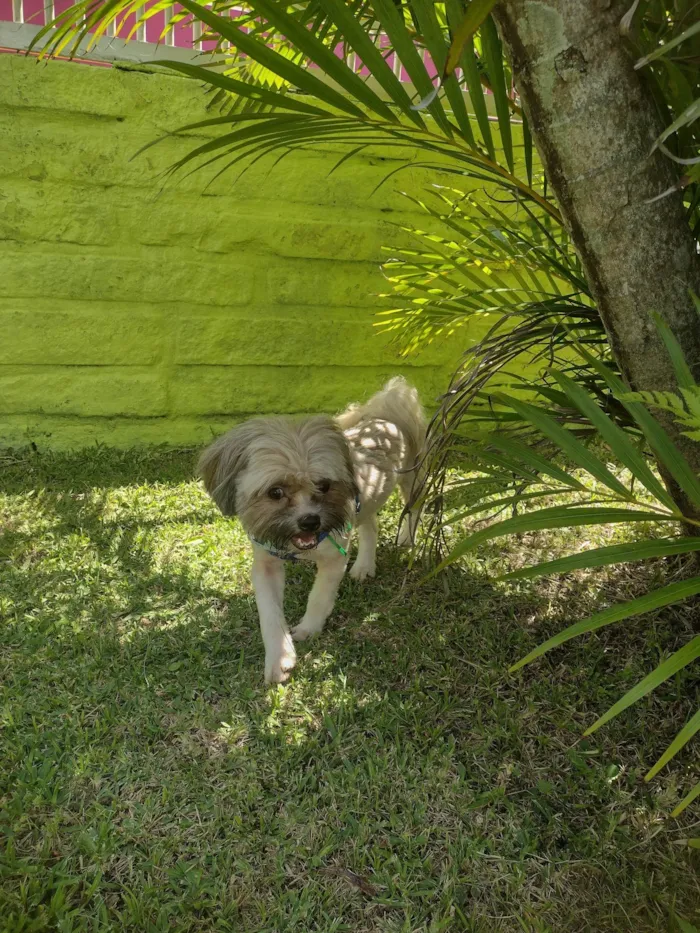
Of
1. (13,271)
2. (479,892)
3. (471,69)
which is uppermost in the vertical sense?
(471,69)

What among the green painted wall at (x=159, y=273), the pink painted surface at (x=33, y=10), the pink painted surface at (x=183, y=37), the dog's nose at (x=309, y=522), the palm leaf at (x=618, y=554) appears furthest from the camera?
the pink painted surface at (x=183, y=37)

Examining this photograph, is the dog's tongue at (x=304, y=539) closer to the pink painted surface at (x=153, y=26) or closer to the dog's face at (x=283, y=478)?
the dog's face at (x=283, y=478)

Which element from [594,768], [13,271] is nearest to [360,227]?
[13,271]

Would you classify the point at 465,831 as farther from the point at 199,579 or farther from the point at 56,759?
the point at 199,579

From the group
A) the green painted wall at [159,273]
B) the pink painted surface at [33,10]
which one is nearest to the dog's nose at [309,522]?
the green painted wall at [159,273]

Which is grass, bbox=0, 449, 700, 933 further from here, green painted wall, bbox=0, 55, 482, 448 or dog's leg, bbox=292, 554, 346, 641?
green painted wall, bbox=0, 55, 482, 448

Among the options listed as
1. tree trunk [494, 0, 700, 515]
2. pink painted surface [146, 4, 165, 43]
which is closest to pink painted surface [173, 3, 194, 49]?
pink painted surface [146, 4, 165, 43]

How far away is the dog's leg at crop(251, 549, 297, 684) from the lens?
8.30ft

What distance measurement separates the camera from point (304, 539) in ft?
8.34

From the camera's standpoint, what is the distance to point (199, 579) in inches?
124

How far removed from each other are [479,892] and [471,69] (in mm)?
1920

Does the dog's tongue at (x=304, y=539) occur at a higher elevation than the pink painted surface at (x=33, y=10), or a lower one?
lower

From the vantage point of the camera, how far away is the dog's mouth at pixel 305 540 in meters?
2.53

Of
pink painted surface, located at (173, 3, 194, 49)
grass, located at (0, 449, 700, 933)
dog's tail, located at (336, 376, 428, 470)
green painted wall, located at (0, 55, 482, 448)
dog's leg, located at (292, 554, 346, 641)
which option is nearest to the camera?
grass, located at (0, 449, 700, 933)
